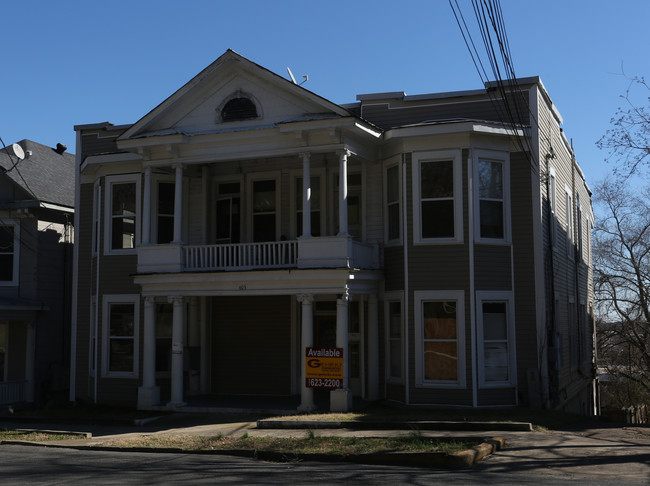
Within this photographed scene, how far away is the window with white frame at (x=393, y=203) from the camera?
1723 cm

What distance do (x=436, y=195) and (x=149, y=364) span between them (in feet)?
27.1

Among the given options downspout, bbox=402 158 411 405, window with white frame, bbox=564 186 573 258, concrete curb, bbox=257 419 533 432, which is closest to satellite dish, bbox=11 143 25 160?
downspout, bbox=402 158 411 405

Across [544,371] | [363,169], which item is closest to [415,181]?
[363,169]

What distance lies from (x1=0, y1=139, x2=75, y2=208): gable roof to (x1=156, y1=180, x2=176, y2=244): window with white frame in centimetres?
506

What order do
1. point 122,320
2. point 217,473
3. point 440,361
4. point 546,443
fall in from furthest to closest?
point 122,320 < point 440,361 < point 546,443 < point 217,473

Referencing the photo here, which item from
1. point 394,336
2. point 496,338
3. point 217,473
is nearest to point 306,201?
point 394,336

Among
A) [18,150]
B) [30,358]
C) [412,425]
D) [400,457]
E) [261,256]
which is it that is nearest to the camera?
[400,457]

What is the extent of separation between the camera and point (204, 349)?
19.8 meters

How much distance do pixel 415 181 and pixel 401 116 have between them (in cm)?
199

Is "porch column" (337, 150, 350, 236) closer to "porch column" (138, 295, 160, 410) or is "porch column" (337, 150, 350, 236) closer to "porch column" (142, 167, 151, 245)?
"porch column" (142, 167, 151, 245)

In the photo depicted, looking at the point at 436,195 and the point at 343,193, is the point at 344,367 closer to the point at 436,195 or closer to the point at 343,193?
the point at 343,193

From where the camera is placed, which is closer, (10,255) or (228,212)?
(228,212)

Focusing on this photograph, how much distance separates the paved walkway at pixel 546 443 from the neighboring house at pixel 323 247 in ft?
7.11

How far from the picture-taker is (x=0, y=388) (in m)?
21.2
